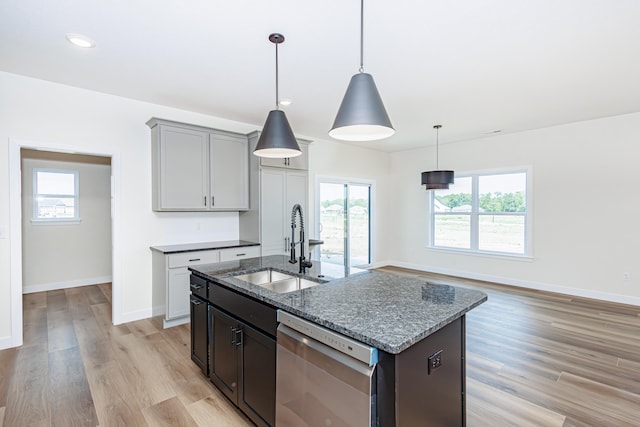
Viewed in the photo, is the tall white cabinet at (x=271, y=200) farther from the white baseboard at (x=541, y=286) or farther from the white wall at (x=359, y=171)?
the white baseboard at (x=541, y=286)

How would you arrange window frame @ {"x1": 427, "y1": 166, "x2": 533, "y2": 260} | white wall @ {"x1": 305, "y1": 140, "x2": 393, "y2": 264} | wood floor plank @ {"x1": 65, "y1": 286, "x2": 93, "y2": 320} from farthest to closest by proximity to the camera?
white wall @ {"x1": 305, "y1": 140, "x2": 393, "y2": 264} → window frame @ {"x1": 427, "y1": 166, "x2": 533, "y2": 260} → wood floor plank @ {"x1": 65, "y1": 286, "x2": 93, "y2": 320}

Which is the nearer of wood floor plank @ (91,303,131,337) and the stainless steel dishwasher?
the stainless steel dishwasher

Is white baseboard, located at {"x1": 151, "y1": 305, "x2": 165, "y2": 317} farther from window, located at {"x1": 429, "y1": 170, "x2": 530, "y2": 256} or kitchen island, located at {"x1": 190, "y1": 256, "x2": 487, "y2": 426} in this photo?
window, located at {"x1": 429, "y1": 170, "x2": 530, "y2": 256}

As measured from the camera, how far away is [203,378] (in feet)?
8.37

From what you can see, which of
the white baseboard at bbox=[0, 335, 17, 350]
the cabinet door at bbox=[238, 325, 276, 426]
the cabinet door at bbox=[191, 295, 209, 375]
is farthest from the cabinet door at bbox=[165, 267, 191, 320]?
the cabinet door at bbox=[238, 325, 276, 426]

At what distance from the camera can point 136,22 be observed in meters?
2.25

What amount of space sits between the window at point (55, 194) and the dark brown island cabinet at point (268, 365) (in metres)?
4.33

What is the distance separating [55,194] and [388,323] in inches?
241

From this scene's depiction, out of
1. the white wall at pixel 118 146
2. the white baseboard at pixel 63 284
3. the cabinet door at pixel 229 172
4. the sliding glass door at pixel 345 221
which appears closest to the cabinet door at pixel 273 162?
the cabinet door at pixel 229 172

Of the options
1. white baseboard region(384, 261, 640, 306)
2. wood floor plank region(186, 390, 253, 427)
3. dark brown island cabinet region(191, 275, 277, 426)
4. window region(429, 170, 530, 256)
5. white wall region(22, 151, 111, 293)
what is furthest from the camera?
window region(429, 170, 530, 256)

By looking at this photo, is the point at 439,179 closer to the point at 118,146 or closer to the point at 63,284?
the point at 118,146

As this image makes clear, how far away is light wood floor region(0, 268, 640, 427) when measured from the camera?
83.0 inches

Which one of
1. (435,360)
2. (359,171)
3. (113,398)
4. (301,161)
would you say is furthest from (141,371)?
(359,171)

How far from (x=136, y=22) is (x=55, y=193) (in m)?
4.40
